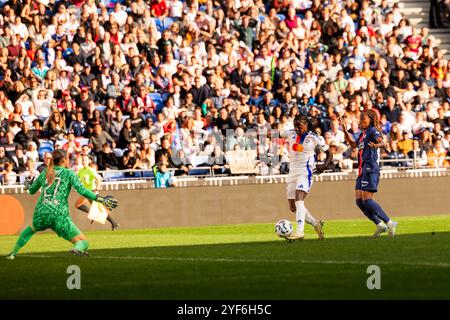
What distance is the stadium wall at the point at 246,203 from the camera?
30.6 meters

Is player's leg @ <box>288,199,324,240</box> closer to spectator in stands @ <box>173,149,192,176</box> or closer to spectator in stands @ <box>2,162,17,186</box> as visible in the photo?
spectator in stands @ <box>2,162,17,186</box>

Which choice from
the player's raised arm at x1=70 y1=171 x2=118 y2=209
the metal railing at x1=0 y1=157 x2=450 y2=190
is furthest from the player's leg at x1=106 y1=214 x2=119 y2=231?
the player's raised arm at x1=70 y1=171 x2=118 y2=209

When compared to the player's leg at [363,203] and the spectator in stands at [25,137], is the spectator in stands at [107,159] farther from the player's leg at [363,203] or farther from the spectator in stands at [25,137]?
the player's leg at [363,203]

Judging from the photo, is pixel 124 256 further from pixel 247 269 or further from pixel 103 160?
pixel 103 160

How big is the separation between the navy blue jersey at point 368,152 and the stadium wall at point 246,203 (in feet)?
33.5

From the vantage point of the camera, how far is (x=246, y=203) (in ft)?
105

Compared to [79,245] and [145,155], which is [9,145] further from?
[79,245]

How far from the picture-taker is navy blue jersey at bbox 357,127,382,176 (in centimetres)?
2112

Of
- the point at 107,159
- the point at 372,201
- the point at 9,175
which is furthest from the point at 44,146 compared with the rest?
the point at 372,201

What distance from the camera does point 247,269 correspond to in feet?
51.0

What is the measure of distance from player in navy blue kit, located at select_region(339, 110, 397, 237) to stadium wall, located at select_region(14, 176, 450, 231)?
1020 cm

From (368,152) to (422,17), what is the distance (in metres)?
20.2
